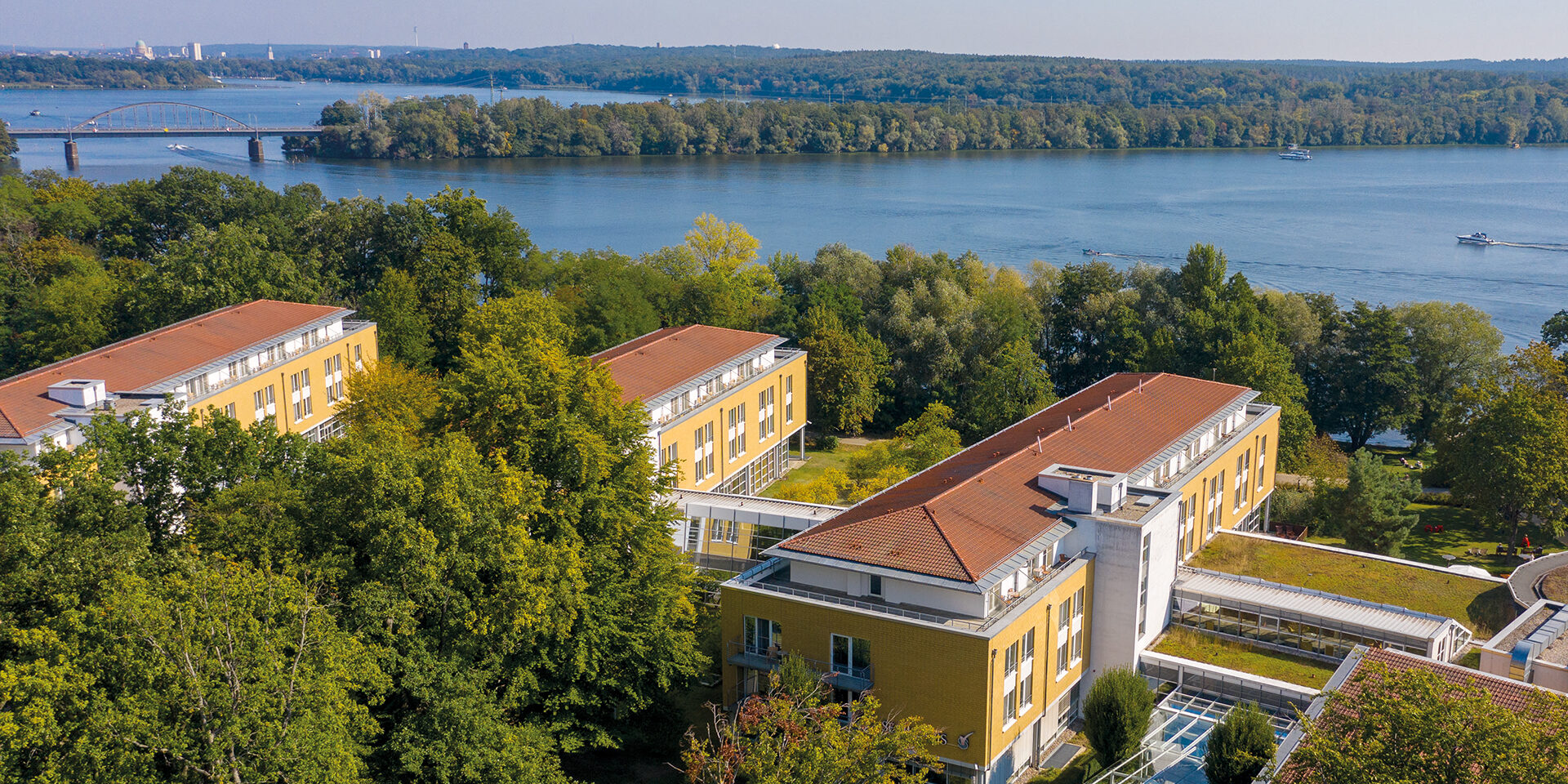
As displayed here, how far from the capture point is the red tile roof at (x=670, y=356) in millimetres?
42438

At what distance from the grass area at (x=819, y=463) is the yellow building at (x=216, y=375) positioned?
18.4m

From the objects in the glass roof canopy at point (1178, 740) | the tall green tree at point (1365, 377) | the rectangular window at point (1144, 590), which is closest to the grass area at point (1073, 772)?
the glass roof canopy at point (1178, 740)

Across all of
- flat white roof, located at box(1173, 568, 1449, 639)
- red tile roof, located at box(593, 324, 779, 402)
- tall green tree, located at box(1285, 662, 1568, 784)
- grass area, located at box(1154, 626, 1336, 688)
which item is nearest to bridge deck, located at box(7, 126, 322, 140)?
red tile roof, located at box(593, 324, 779, 402)

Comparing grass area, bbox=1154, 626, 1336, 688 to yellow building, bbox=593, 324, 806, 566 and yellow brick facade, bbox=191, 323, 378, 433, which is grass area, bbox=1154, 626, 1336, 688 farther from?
yellow brick facade, bbox=191, 323, 378, 433

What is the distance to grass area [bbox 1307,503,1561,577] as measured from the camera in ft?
145

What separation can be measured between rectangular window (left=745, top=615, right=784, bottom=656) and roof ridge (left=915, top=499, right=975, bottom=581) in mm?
4289

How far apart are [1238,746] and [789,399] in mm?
30160

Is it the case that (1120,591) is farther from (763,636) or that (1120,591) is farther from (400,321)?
(400,321)

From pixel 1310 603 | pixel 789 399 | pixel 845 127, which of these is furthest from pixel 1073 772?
pixel 845 127

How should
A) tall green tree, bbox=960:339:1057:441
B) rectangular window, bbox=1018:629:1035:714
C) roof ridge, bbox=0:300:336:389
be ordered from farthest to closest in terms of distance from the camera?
1. tall green tree, bbox=960:339:1057:441
2. roof ridge, bbox=0:300:336:389
3. rectangular window, bbox=1018:629:1035:714

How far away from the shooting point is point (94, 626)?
20.1 metres

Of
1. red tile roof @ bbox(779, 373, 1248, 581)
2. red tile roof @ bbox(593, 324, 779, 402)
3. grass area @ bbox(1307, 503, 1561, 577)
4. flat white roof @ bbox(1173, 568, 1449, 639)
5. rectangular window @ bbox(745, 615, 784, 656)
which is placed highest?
red tile roof @ bbox(593, 324, 779, 402)

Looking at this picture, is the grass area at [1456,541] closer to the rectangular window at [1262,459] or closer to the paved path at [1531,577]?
the rectangular window at [1262,459]

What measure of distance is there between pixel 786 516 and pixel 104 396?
22.6 metres
